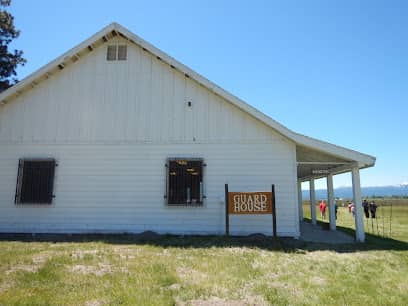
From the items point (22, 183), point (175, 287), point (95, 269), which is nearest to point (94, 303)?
point (175, 287)

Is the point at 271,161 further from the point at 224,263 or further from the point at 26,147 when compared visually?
the point at 26,147

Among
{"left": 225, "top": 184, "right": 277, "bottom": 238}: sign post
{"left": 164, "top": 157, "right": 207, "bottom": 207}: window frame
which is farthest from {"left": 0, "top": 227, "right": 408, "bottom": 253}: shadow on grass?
{"left": 164, "top": 157, "right": 207, "bottom": 207}: window frame

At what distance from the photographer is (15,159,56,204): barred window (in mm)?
9805

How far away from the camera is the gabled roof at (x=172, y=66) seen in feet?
30.1

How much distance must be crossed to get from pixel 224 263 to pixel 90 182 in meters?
5.55

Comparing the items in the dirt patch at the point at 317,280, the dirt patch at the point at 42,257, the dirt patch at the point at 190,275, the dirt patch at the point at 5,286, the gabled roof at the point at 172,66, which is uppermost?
the gabled roof at the point at 172,66

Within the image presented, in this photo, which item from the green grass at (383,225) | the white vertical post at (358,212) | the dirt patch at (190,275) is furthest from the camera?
the green grass at (383,225)

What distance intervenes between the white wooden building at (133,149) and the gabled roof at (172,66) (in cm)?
3

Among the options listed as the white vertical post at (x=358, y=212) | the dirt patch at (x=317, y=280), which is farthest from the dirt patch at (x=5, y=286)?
the white vertical post at (x=358, y=212)

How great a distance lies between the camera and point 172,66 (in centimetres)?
1006

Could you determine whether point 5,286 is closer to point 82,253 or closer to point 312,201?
point 82,253

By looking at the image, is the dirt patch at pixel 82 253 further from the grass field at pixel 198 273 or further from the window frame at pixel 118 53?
the window frame at pixel 118 53

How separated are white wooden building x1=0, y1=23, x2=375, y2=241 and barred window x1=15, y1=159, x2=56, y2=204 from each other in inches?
1.2

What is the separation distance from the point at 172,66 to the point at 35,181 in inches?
221
